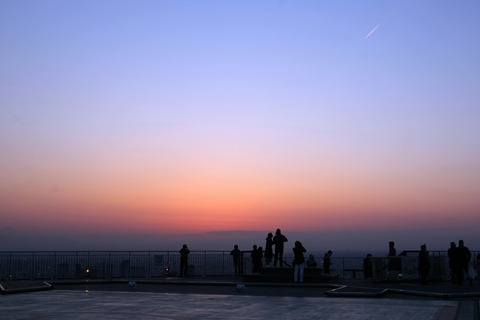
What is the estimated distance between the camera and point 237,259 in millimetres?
33344

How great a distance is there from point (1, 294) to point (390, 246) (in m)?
15.6

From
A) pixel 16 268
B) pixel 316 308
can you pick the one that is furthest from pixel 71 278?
pixel 316 308

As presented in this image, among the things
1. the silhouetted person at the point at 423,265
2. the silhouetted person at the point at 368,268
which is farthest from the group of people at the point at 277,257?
the silhouetted person at the point at 423,265

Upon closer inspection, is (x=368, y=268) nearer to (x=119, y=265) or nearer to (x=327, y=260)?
(x=327, y=260)

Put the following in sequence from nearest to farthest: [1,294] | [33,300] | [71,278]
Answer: [33,300]
[1,294]
[71,278]

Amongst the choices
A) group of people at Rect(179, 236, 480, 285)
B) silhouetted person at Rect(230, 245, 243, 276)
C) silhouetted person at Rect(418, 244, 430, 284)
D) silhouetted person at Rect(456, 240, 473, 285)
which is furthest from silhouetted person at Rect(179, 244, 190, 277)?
silhouetted person at Rect(456, 240, 473, 285)

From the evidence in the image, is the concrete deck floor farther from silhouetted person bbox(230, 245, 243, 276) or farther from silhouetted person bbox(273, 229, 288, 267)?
silhouetted person bbox(230, 245, 243, 276)

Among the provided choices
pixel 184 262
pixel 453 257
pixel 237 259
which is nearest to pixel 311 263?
pixel 237 259

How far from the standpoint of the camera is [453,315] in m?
16.3

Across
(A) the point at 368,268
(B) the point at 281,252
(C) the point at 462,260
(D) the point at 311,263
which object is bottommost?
(A) the point at 368,268

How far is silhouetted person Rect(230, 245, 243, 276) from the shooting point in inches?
1299

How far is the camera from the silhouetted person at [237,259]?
3298 cm

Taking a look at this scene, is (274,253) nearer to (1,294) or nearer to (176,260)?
(176,260)

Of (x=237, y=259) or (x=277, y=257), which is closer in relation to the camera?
(x=277, y=257)
